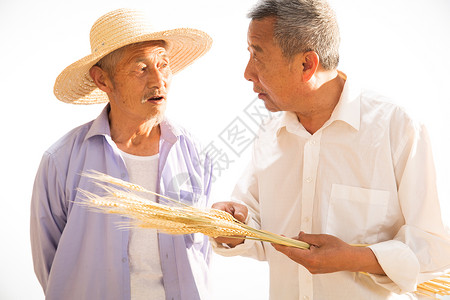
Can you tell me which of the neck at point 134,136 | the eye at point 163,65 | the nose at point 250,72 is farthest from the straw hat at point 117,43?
the nose at point 250,72

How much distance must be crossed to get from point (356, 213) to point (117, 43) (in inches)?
43.2

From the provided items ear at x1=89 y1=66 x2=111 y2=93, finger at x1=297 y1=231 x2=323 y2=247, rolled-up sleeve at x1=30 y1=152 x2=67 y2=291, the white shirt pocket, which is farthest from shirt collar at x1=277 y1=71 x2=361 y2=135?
rolled-up sleeve at x1=30 y1=152 x2=67 y2=291

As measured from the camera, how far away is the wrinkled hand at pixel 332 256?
142cm

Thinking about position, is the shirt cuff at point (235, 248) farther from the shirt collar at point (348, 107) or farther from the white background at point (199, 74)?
the white background at point (199, 74)

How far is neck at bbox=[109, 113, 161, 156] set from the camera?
2.01 metres

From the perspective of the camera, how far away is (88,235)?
186cm

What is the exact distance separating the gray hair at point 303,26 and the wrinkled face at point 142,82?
515 mm

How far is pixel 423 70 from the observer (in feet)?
9.02

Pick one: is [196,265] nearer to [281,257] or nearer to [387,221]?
[281,257]

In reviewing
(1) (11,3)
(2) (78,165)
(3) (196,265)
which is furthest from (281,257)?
(1) (11,3)

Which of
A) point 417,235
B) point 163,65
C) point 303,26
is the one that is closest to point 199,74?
point 163,65

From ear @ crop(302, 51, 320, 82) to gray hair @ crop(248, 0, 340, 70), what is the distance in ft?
0.05

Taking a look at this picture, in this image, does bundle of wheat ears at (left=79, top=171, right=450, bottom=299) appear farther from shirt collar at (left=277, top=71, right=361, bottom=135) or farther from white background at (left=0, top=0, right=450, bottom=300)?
white background at (left=0, top=0, right=450, bottom=300)

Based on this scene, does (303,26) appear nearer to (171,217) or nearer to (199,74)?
(171,217)
